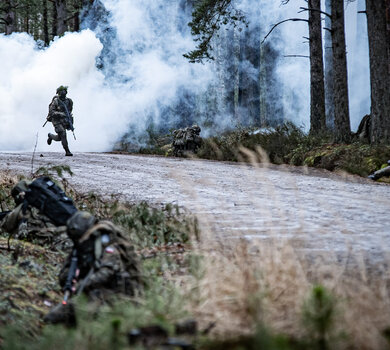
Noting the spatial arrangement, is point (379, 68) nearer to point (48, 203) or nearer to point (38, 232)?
point (38, 232)

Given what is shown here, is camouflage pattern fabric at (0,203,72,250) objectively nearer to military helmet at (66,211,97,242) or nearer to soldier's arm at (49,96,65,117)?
military helmet at (66,211,97,242)

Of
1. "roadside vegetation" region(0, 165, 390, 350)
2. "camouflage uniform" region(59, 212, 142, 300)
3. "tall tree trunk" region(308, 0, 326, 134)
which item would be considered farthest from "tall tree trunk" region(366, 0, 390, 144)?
"camouflage uniform" region(59, 212, 142, 300)

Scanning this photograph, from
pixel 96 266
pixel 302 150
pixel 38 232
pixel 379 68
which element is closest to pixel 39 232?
pixel 38 232

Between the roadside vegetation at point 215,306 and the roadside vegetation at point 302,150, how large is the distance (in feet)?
16.3

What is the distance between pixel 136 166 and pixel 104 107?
42.9ft

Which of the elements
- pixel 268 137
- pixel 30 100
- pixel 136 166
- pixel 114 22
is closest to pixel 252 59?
pixel 114 22

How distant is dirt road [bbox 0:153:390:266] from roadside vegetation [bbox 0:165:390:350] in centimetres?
45

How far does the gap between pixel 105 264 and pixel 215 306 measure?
2.91ft

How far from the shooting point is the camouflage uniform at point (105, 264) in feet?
10.9

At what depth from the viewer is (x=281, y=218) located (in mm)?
5547

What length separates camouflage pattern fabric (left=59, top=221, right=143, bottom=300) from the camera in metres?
3.33

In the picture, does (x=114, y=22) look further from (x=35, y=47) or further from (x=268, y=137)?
(x=268, y=137)

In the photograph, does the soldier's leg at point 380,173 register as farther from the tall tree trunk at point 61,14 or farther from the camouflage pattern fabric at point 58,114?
the tall tree trunk at point 61,14

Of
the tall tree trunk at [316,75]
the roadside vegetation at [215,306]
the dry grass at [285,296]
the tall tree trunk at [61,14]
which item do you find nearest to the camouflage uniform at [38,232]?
the roadside vegetation at [215,306]
